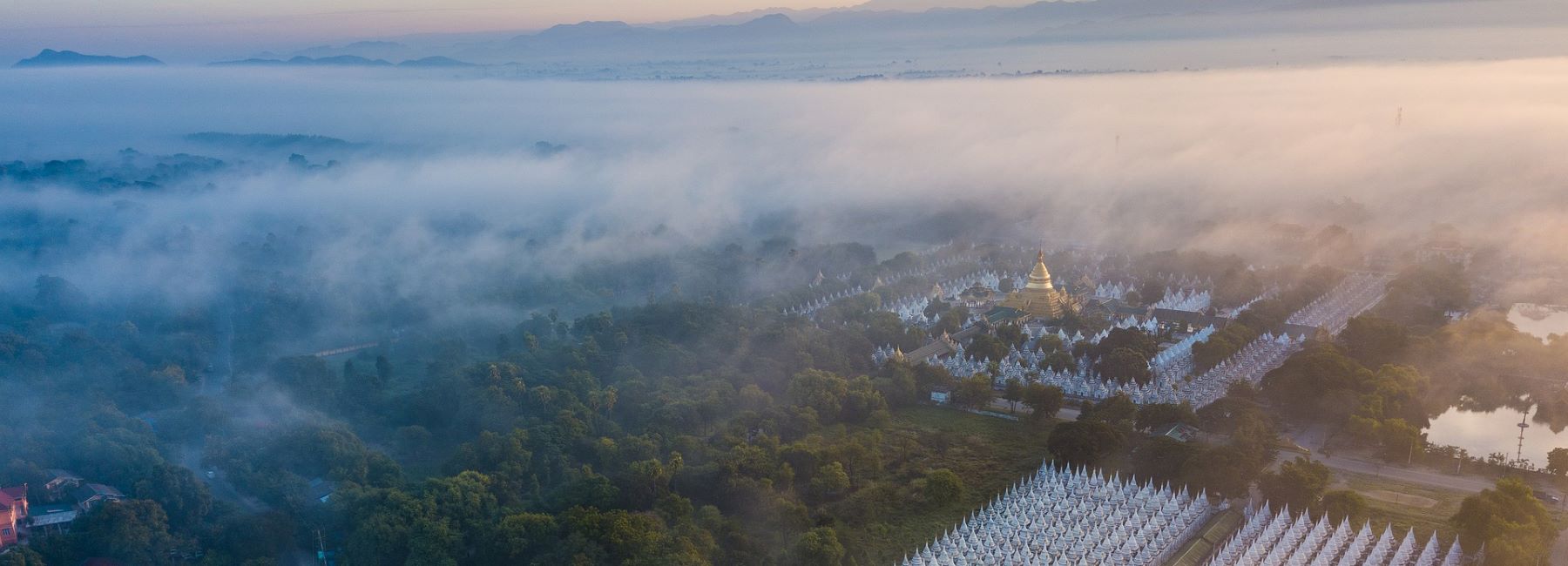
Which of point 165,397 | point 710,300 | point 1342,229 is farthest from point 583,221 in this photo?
point 1342,229

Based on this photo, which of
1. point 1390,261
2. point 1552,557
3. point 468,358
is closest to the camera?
point 1552,557

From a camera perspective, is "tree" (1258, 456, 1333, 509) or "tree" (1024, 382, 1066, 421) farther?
"tree" (1024, 382, 1066, 421)

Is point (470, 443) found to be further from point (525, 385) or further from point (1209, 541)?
point (1209, 541)

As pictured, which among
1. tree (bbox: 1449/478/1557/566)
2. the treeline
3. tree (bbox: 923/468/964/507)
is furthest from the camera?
the treeline

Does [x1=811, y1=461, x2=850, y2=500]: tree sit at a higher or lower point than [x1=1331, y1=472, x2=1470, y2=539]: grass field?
higher

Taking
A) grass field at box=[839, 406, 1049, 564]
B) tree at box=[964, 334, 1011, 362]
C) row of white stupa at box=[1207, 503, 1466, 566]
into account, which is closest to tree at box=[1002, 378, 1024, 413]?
grass field at box=[839, 406, 1049, 564]

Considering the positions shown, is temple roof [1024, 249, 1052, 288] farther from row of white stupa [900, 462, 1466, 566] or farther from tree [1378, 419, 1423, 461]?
row of white stupa [900, 462, 1466, 566]

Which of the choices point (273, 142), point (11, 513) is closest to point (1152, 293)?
point (11, 513)

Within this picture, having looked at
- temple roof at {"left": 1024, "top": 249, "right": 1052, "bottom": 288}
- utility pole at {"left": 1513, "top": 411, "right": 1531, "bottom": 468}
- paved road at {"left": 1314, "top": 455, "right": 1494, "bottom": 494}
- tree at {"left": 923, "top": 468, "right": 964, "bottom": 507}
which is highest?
temple roof at {"left": 1024, "top": 249, "right": 1052, "bottom": 288}
